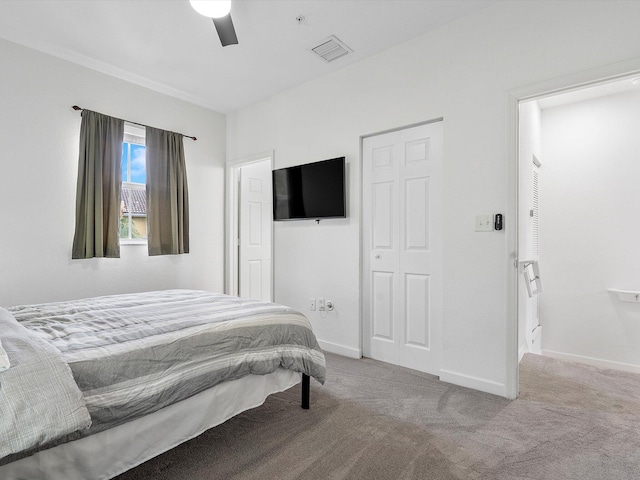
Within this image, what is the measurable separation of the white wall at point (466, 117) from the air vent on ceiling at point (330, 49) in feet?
0.31

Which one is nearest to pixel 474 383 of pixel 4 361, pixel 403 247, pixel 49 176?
pixel 403 247

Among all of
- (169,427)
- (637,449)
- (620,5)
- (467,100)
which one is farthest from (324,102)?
(637,449)

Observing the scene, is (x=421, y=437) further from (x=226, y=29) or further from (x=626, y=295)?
(x=626, y=295)

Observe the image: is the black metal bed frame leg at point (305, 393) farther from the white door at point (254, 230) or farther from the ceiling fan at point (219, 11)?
the white door at point (254, 230)

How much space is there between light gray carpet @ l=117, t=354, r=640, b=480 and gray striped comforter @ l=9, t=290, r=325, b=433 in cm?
37

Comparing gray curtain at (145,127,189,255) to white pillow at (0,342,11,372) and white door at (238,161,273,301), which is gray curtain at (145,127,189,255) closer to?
white door at (238,161,273,301)

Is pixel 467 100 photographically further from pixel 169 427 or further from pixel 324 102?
pixel 169 427

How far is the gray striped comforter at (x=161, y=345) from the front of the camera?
1.29 metres

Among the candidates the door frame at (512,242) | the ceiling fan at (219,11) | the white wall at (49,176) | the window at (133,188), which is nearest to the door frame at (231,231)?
the white wall at (49,176)

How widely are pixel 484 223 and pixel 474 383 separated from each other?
118cm

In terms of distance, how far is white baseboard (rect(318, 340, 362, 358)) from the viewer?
317 cm

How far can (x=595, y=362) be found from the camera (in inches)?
131

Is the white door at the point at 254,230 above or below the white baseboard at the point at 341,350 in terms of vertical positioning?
above

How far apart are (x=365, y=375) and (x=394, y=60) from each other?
270 cm
